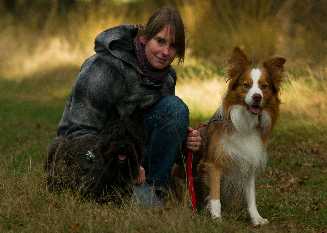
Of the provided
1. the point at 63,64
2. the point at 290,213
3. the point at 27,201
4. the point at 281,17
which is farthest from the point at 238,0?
the point at 27,201

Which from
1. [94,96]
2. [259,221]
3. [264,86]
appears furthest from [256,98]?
[94,96]

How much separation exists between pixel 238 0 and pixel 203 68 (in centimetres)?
291

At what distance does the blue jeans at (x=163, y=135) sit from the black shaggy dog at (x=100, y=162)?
524mm

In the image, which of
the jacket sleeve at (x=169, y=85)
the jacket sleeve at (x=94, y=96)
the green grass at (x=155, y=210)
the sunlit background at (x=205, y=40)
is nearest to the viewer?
the green grass at (x=155, y=210)

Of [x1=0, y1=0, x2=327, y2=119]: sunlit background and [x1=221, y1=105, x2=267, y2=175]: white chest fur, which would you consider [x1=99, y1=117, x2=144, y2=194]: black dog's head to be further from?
[x1=0, y1=0, x2=327, y2=119]: sunlit background

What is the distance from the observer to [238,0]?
1727 cm

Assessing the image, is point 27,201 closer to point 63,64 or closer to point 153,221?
point 153,221

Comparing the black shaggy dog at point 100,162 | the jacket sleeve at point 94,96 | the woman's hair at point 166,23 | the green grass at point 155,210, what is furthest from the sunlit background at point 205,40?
the black shaggy dog at point 100,162

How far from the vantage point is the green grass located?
4.87m

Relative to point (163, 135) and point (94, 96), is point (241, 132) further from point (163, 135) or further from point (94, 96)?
point (94, 96)

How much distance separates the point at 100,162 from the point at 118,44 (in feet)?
3.55

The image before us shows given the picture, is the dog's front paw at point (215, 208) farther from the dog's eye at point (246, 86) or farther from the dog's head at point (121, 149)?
the dog's eye at point (246, 86)

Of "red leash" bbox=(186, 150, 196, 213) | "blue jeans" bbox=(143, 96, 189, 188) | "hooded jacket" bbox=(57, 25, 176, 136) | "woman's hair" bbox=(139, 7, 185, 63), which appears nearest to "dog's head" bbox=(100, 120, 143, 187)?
"hooded jacket" bbox=(57, 25, 176, 136)

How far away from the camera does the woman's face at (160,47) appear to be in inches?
223
